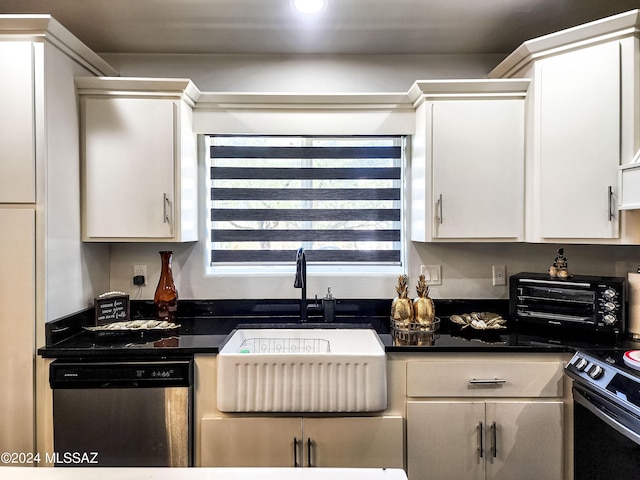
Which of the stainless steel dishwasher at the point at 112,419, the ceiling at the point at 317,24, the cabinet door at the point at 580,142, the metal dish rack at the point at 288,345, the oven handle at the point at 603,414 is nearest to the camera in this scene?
the oven handle at the point at 603,414

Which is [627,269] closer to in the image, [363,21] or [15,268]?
[363,21]

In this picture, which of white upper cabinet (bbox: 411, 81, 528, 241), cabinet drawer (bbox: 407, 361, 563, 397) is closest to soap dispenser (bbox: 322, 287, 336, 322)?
cabinet drawer (bbox: 407, 361, 563, 397)

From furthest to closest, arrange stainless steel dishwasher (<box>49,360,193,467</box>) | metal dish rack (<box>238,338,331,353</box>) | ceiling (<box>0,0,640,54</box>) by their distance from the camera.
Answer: metal dish rack (<box>238,338,331,353</box>)
ceiling (<box>0,0,640,54</box>)
stainless steel dishwasher (<box>49,360,193,467</box>)

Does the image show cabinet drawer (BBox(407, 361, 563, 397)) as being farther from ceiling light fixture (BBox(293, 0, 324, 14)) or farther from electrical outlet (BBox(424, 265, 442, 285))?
ceiling light fixture (BBox(293, 0, 324, 14))

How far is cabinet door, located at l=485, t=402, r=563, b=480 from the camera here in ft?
5.48

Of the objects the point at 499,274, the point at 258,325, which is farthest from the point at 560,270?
the point at 258,325

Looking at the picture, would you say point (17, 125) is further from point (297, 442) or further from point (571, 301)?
point (571, 301)

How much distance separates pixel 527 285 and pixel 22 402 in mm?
2397

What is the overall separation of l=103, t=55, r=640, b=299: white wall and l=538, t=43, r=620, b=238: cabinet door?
49 cm

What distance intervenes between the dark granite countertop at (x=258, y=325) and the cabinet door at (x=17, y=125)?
0.61 meters

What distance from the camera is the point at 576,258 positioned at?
7.40 ft

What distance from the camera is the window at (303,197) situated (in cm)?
235

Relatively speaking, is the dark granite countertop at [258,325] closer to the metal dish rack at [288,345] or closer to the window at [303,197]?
the metal dish rack at [288,345]

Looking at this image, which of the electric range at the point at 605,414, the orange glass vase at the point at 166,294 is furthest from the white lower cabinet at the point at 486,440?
the orange glass vase at the point at 166,294
